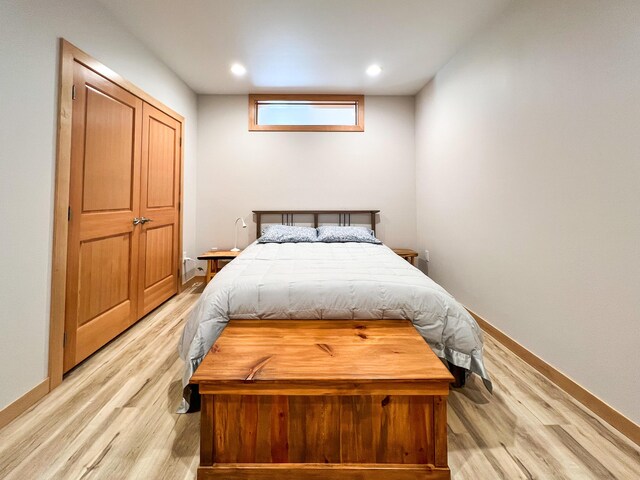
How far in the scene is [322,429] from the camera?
3.69 ft

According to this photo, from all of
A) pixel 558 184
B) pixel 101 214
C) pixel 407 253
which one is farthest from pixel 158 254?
pixel 558 184

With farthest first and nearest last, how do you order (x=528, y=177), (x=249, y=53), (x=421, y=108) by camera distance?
(x=421, y=108)
(x=249, y=53)
(x=528, y=177)

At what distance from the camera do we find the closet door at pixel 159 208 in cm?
269

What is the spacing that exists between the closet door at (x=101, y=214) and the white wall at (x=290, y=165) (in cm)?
130

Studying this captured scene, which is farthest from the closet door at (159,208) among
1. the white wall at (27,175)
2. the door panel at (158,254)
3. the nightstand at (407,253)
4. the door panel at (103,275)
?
the nightstand at (407,253)

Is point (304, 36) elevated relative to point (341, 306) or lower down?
elevated

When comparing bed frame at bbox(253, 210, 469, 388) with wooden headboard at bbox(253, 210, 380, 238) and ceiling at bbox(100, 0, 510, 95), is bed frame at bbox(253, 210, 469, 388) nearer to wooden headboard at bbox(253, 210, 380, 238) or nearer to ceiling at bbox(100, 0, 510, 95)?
wooden headboard at bbox(253, 210, 380, 238)

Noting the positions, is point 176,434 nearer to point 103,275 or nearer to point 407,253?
point 103,275

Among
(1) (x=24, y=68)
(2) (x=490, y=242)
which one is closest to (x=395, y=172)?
(2) (x=490, y=242)

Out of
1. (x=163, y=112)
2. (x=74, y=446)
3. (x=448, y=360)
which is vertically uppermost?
(x=163, y=112)

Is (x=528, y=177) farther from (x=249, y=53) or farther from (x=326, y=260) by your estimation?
(x=249, y=53)

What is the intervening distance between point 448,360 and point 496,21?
2.57 metres

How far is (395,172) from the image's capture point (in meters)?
3.93

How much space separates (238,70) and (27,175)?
2.31 metres
